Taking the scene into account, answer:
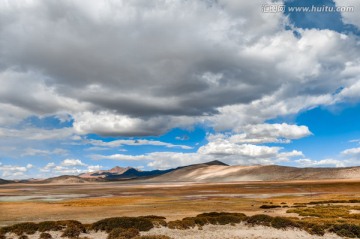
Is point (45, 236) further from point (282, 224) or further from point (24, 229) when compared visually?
point (282, 224)

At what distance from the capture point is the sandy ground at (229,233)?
3344cm

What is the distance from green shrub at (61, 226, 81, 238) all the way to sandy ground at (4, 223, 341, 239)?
0.63 metres

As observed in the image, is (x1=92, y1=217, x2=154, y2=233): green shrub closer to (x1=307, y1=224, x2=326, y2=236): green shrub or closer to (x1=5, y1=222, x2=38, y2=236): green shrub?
(x1=5, y1=222, x2=38, y2=236): green shrub

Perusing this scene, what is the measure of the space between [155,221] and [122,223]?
3967 mm

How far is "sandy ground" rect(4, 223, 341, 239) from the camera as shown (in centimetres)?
3344

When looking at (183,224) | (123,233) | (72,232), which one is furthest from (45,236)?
(183,224)

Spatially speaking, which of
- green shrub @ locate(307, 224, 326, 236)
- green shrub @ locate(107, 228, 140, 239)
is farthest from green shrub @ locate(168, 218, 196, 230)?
green shrub @ locate(307, 224, 326, 236)

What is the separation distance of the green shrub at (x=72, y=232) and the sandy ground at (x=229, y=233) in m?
0.63

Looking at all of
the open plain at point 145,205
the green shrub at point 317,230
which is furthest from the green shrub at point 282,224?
the open plain at point 145,205

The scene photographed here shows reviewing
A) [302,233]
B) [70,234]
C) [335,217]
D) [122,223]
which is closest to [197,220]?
[122,223]

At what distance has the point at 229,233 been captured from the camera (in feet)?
115

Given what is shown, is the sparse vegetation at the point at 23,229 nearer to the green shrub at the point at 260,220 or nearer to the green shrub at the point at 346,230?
the green shrub at the point at 260,220

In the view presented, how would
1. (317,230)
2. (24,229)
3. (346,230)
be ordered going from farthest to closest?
(24,229) < (317,230) < (346,230)

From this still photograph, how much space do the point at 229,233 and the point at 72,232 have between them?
53.4ft
